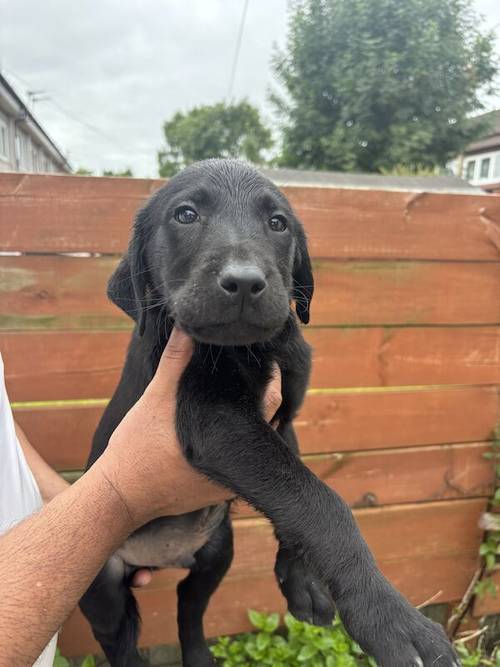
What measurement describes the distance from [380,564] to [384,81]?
68.0 feet

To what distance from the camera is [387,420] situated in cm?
255

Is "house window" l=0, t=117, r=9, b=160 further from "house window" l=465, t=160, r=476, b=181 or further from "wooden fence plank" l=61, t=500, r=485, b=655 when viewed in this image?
"house window" l=465, t=160, r=476, b=181

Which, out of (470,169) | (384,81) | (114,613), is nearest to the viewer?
(114,613)

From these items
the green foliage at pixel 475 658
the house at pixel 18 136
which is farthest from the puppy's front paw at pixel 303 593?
the house at pixel 18 136

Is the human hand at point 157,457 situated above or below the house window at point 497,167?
below

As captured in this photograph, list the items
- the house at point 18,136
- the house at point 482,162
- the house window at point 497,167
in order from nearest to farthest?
the house at point 18,136 → the house at point 482,162 → the house window at point 497,167

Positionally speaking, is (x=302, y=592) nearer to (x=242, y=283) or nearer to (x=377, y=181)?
(x=242, y=283)

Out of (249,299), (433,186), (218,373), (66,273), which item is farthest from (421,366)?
(433,186)

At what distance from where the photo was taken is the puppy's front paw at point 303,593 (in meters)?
1.66

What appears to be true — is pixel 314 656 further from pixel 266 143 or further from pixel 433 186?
pixel 266 143

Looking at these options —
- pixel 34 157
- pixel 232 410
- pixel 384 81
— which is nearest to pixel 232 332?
pixel 232 410

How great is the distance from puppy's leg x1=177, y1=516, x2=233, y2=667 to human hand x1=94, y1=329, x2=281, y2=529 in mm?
587

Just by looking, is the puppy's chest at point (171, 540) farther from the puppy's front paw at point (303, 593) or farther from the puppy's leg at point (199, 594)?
the puppy's front paw at point (303, 593)

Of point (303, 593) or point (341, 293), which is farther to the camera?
point (341, 293)
